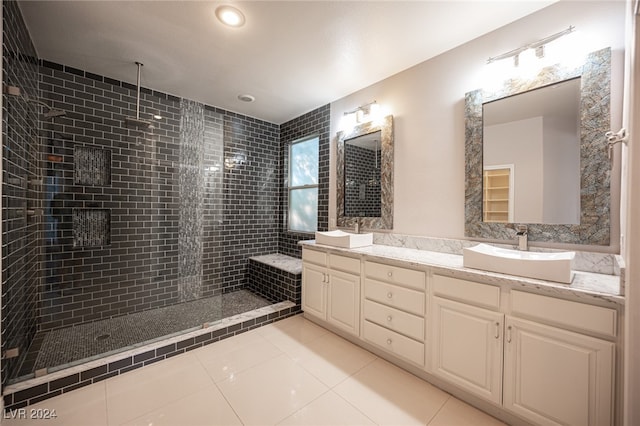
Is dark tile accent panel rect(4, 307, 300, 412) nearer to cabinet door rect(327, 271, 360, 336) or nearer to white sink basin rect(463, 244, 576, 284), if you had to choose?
cabinet door rect(327, 271, 360, 336)

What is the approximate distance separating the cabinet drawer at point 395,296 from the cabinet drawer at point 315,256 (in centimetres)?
55

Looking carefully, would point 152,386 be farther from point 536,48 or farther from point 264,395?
point 536,48

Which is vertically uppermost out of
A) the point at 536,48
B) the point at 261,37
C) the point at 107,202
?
the point at 261,37

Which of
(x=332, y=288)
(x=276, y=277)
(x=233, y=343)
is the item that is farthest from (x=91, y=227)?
(x=332, y=288)

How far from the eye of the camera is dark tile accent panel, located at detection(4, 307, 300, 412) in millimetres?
1581

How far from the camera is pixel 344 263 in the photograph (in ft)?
7.81

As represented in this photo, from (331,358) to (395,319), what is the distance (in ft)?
2.15

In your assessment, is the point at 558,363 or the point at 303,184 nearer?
the point at 558,363

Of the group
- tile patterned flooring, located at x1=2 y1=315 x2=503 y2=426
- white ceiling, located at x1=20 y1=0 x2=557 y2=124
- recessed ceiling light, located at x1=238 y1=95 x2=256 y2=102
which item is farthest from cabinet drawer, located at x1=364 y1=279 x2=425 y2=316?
recessed ceiling light, located at x1=238 y1=95 x2=256 y2=102

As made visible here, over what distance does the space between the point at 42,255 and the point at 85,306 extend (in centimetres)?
64

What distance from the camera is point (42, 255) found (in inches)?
92.0

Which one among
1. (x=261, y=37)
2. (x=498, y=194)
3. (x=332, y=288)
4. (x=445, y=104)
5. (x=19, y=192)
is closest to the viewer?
(x=19, y=192)

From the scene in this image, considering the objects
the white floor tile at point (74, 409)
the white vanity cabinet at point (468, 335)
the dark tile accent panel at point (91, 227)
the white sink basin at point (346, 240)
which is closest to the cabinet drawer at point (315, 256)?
the white sink basin at point (346, 240)

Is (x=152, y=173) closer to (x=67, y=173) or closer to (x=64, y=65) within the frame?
(x=67, y=173)
